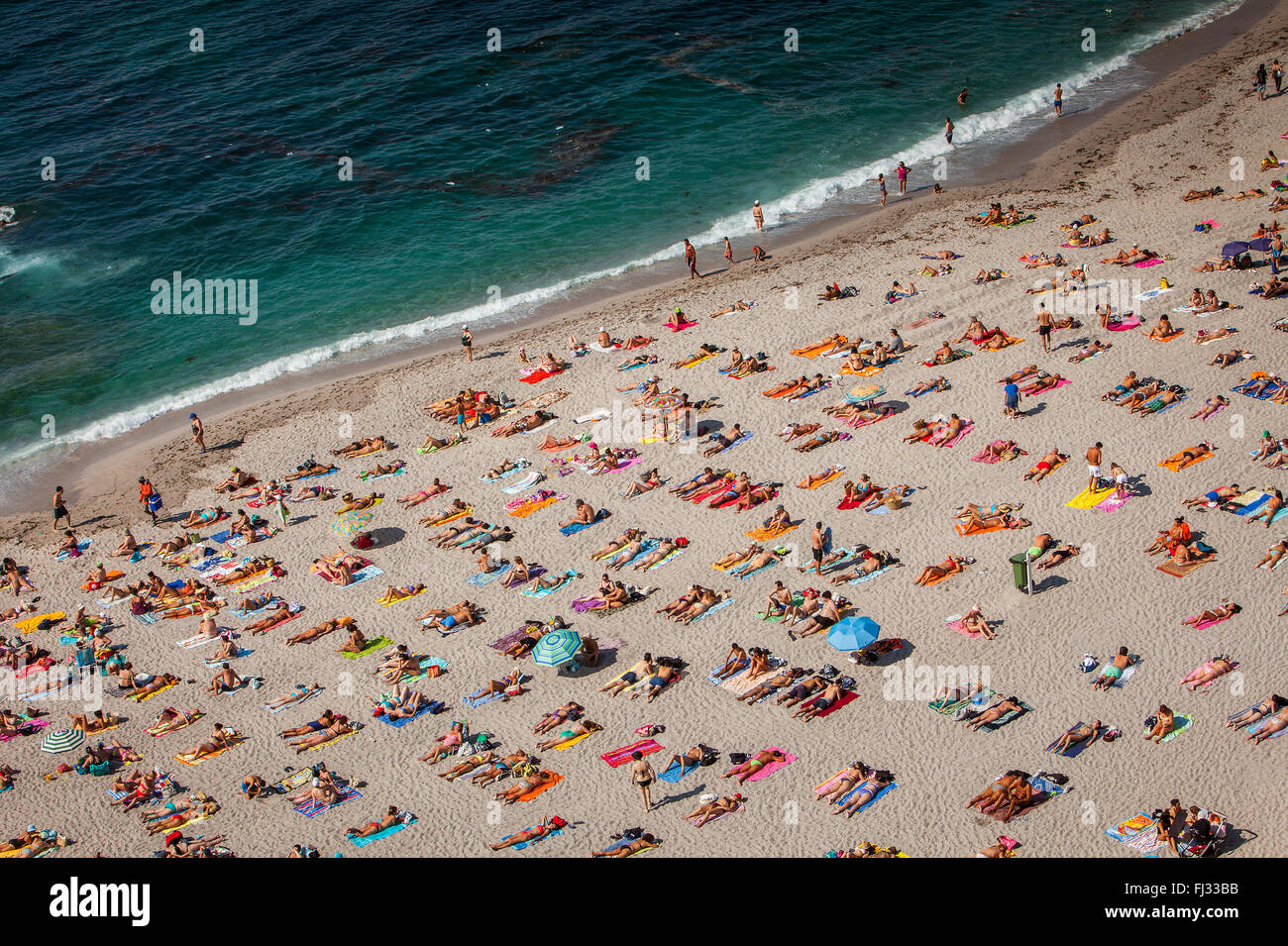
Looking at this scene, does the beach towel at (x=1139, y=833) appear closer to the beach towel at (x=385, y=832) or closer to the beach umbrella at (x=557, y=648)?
the beach umbrella at (x=557, y=648)

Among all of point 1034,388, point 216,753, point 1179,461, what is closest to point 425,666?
point 216,753

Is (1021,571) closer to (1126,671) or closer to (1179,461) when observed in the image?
(1126,671)

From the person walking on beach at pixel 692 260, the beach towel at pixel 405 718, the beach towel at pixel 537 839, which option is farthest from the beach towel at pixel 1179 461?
the person walking on beach at pixel 692 260

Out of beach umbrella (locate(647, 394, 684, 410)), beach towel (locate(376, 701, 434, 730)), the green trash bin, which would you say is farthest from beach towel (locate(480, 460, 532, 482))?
the green trash bin

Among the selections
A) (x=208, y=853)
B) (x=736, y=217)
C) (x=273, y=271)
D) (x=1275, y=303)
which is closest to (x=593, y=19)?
(x=736, y=217)

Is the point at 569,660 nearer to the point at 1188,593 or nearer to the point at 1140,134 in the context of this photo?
the point at 1188,593
